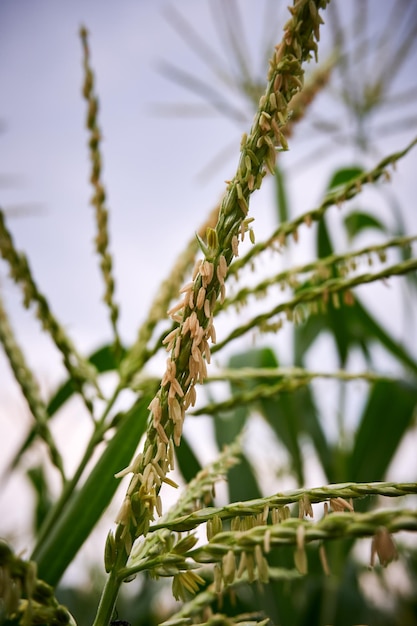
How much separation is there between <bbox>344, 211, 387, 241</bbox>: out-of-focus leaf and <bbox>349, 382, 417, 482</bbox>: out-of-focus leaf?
0.54 meters

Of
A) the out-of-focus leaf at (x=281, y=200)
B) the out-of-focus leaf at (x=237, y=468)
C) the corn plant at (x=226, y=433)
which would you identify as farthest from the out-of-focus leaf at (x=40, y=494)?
the out-of-focus leaf at (x=281, y=200)

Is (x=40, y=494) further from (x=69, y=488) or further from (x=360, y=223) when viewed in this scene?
(x=360, y=223)

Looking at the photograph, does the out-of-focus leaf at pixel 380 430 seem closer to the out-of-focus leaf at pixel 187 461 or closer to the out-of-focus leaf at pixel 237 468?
the out-of-focus leaf at pixel 237 468

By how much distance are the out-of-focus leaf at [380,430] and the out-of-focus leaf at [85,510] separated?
2.20 feet

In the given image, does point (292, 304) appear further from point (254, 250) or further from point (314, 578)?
point (314, 578)

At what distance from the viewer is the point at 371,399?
1.10m

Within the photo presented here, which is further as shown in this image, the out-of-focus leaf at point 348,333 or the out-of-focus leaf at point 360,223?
the out-of-focus leaf at point 360,223

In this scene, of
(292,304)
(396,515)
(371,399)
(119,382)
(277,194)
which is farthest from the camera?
(277,194)

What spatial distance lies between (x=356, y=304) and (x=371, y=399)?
0.20 meters

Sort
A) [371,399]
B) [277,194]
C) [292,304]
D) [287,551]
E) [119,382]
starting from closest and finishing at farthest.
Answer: [292,304] < [119,382] < [287,551] < [371,399] < [277,194]

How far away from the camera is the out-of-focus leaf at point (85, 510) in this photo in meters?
0.51

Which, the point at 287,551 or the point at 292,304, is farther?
the point at 287,551

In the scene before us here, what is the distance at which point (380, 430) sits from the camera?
1086 millimetres

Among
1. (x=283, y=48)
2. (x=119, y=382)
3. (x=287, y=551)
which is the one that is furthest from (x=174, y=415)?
(x=287, y=551)
